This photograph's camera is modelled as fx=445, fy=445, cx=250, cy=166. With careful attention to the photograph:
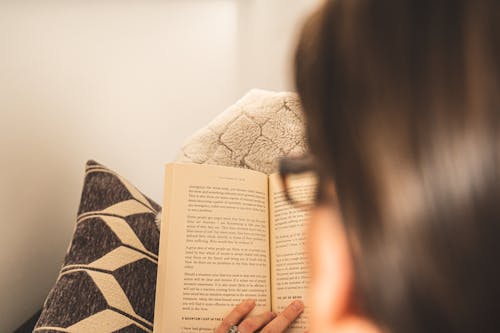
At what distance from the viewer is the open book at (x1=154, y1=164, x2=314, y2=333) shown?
65 centimetres

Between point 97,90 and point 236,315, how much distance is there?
2.25 ft

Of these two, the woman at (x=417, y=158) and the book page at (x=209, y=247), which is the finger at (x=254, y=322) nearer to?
the book page at (x=209, y=247)

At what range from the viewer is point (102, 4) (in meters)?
1.11

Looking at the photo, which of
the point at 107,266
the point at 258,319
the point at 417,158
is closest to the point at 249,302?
the point at 258,319

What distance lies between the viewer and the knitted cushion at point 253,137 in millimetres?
898

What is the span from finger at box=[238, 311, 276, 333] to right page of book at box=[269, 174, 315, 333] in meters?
0.02

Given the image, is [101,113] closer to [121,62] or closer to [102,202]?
[121,62]

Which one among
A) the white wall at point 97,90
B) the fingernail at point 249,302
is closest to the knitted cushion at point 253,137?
the white wall at point 97,90

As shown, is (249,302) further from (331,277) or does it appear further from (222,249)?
(331,277)

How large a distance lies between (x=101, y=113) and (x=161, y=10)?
1.19 ft

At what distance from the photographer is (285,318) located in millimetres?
633

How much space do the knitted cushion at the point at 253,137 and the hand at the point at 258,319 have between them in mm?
306

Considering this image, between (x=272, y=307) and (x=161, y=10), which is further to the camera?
(x=161, y=10)

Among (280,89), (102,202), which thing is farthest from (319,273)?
(280,89)
